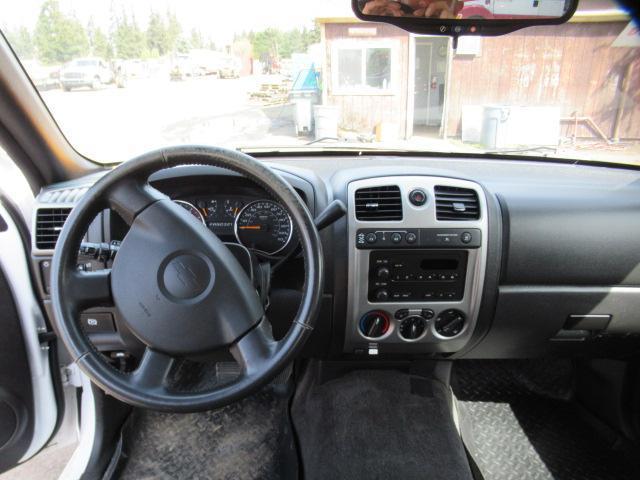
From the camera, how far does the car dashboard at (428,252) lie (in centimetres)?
180

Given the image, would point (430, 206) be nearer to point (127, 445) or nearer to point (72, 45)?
point (72, 45)

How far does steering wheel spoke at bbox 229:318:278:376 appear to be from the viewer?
1229 mm

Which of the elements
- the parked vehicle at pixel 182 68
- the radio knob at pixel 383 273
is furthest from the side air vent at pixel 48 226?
the radio knob at pixel 383 273

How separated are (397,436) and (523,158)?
145cm

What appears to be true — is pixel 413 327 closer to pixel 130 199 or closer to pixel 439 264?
pixel 439 264

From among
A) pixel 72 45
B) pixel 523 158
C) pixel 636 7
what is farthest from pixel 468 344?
pixel 72 45

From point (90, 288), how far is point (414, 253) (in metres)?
1.10

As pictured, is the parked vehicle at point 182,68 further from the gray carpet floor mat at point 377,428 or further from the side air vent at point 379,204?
the gray carpet floor mat at point 377,428

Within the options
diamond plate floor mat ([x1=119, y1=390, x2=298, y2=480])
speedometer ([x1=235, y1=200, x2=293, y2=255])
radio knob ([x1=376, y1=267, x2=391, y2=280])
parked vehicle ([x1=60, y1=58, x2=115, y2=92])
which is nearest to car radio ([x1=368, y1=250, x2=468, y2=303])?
radio knob ([x1=376, y1=267, x2=391, y2=280])

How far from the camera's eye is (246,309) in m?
1.26

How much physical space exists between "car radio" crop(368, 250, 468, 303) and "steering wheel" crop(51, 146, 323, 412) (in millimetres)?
662

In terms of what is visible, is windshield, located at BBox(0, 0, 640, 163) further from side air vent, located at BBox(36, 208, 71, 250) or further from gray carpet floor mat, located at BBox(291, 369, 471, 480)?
gray carpet floor mat, located at BBox(291, 369, 471, 480)

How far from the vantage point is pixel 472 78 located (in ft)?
6.97

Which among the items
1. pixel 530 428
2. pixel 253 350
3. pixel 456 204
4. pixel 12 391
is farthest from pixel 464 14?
pixel 12 391
